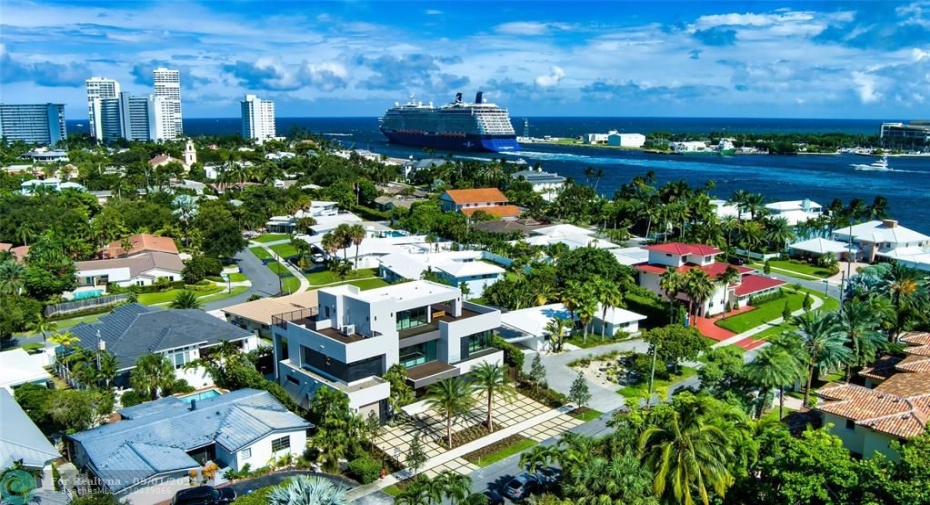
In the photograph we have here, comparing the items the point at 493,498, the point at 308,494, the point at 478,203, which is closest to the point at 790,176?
the point at 478,203

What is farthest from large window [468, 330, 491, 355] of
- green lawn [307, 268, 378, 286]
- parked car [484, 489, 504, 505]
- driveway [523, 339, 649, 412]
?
green lawn [307, 268, 378, 286]

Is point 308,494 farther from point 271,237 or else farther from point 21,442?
point 271,237

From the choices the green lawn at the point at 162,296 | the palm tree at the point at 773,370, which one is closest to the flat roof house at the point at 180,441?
the palm tree at the point at 773,370

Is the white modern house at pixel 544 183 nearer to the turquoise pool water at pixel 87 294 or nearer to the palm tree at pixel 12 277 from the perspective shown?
the turquoise pool water at pixel 87 294

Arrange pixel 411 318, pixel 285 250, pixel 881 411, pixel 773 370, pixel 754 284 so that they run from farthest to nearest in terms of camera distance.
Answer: pixel 285 250
pixel 754 284
pixel 411 318
pixel 773 370
pixel 881 411

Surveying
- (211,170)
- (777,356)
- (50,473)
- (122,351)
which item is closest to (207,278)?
(122,351)
